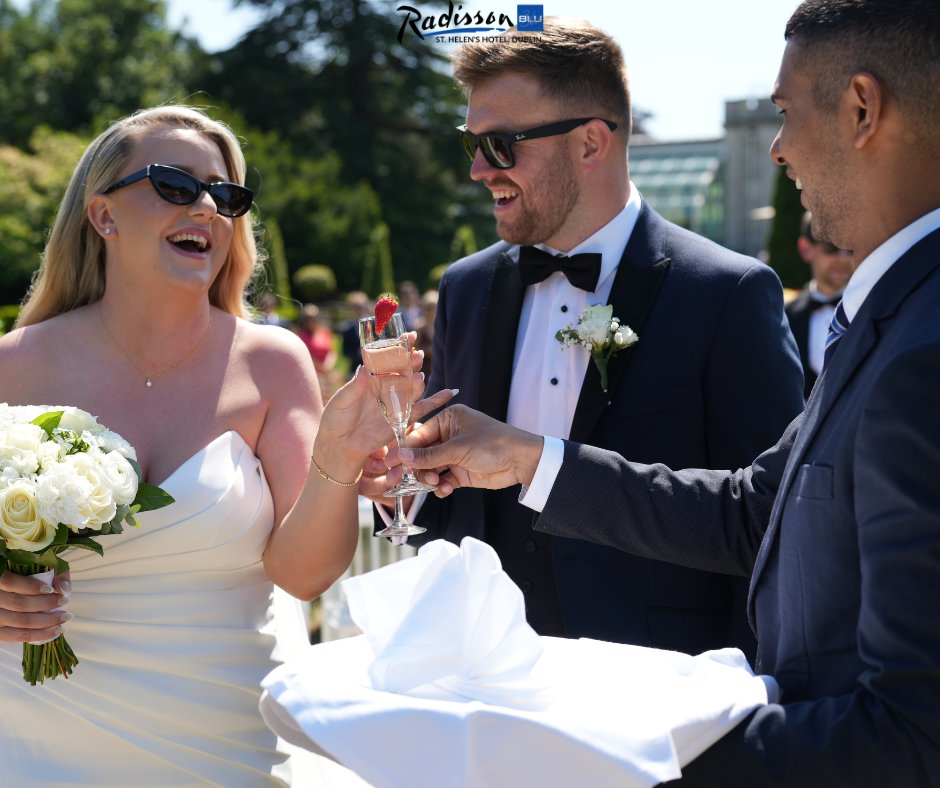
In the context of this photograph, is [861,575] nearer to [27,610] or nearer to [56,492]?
[56,492]

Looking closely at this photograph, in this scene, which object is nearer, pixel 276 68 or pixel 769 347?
pixel 769 347

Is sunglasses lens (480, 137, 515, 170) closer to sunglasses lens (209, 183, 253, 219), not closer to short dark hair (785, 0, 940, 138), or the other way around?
sunglasses lens (209, 183, 253, 219)

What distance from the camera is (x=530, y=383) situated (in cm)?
362

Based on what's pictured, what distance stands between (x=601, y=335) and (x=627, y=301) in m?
0.29

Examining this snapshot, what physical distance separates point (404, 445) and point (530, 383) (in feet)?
3.11

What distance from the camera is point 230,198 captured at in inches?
139

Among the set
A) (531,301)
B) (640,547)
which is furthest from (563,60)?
(640,547)

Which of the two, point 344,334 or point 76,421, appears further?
point 344,334

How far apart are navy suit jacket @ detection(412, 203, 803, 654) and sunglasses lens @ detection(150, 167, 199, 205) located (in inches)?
53.7

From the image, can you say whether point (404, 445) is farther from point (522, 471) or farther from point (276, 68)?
point (276, 68)

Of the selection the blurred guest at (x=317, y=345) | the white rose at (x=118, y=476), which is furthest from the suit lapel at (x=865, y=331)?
the blurred guest at (x=317, y=345)

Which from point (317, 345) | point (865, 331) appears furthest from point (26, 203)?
point (865, 331)

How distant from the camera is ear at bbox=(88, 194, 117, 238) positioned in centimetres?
353

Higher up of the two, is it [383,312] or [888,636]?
[383,312]
